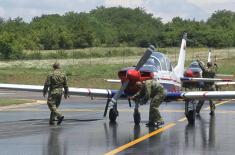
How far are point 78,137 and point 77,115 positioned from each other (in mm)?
7510

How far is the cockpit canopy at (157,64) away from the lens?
19062 mm

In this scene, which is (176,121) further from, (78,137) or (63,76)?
(78,137)

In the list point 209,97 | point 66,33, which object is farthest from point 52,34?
point 209,97

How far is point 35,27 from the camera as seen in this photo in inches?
4405

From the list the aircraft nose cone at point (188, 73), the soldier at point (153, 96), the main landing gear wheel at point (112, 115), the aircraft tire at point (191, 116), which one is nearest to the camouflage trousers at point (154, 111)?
the soldier at point (153, 96)

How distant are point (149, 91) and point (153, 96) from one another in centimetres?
19

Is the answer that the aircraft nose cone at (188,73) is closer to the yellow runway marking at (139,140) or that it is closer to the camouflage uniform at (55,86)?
the yellow runway marking at (139,140)

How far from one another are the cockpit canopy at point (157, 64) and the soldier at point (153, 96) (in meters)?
0.79

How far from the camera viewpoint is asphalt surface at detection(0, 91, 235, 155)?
1270cm

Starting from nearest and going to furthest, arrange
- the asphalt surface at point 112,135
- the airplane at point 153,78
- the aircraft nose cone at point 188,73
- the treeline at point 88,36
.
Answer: the asphalt surface at point 112,135
the airplane at point 153,78
the aircraft nose cone at point 188,73
the treeline at point 88,36

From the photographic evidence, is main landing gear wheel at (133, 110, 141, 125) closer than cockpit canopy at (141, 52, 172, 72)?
Yes

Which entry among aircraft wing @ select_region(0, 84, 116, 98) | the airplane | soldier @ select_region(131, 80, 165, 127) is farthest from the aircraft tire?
aircraft wing @ select_region(0, 84, 116, 98)

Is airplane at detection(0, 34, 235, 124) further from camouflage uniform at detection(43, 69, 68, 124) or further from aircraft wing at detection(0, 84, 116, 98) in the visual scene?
camouflage uniform at detection(43, 69, 68, 124)

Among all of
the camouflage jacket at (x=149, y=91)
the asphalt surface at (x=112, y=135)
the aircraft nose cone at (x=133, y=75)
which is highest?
the aircraft nose cone at (x=133, y=75)
